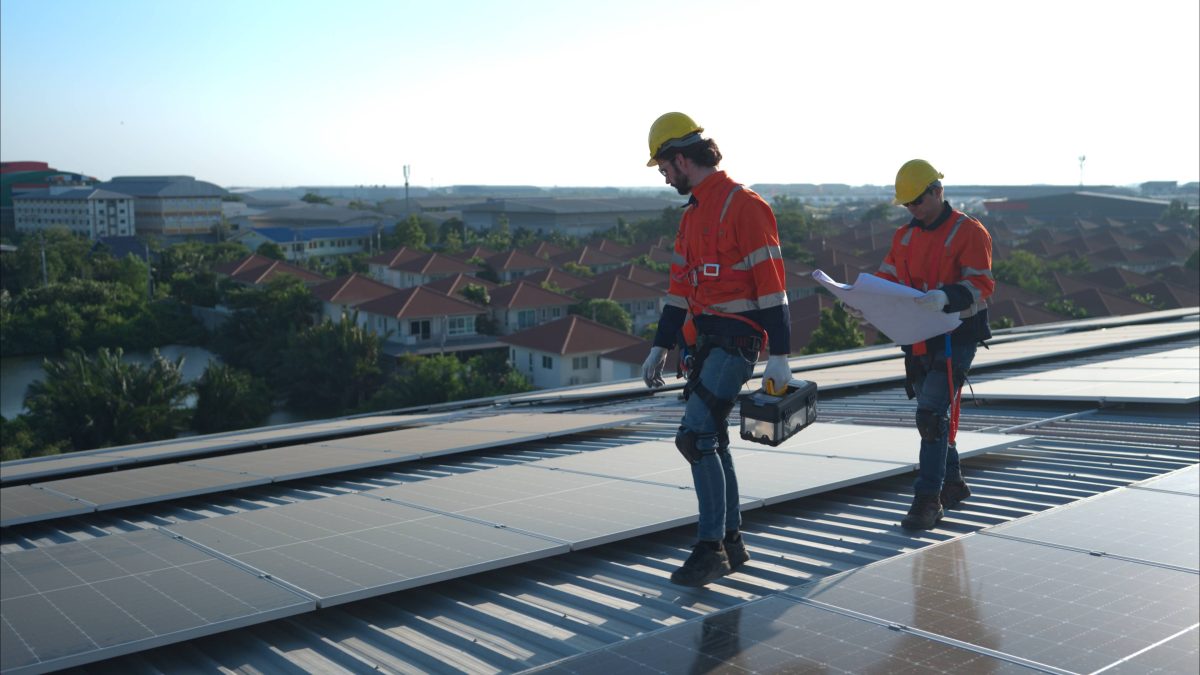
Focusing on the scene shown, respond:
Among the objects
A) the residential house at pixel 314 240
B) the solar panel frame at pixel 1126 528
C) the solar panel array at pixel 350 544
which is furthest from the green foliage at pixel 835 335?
the residential house at pixel 314 240

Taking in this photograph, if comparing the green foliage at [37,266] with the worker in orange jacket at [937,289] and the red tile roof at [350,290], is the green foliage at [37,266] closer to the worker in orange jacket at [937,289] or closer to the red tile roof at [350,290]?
the red tile roof at [350,290]

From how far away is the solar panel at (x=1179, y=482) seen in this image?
653 cm

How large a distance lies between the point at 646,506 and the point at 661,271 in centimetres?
7004

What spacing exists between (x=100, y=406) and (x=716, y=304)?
31.3 metres

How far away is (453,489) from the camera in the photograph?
22.1 ft

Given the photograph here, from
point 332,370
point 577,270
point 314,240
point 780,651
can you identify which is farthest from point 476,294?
point 314,240

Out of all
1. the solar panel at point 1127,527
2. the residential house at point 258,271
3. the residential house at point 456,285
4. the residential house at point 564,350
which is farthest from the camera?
the residential house at point 258,271

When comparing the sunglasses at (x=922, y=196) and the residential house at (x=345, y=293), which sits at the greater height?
the sunglasses at (x=922, y=196)

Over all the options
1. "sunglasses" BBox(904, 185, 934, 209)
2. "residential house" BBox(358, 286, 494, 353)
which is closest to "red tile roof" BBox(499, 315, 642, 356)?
"residential house" BBox(358, 286, 494, 353)

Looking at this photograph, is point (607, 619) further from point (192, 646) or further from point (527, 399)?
point (527, 399)

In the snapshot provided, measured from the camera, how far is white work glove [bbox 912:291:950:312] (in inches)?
222

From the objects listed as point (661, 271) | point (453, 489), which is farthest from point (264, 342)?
point (453, 489)

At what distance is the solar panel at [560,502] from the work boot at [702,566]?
1.42 feet

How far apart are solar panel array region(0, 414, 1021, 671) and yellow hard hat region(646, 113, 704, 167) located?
1.95 m
